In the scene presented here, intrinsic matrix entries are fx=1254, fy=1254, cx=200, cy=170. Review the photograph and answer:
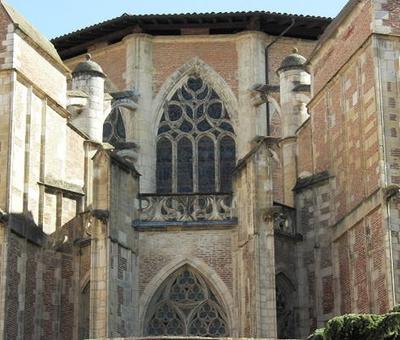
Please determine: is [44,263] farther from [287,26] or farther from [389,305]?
[287,26]

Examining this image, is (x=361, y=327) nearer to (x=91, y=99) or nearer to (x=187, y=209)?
(x=187, y=209)

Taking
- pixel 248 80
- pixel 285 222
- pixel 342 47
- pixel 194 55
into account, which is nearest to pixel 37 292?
pixel 285 222

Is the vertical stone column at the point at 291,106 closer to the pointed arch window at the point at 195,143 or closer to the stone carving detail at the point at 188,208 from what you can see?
the pointed arch window at the point at 195,143

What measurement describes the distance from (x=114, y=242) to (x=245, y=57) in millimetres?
11302

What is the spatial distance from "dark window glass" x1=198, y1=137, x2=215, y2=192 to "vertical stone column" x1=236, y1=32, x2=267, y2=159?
79 centimetres

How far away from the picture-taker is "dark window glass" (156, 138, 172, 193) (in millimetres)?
33625

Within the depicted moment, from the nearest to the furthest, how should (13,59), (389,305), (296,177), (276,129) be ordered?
(389,305) → (13,59) → (296,177) → (276,129)

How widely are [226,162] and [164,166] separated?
5.53 feet

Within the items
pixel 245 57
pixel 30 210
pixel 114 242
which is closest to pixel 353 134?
pixel 114 242

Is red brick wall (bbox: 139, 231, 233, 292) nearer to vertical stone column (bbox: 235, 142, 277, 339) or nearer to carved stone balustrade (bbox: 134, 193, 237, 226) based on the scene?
carved stone balustrade (bbox: 134, 193, 237, 226)

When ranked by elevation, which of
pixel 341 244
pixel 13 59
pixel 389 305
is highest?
pixel 13 59

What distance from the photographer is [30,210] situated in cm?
2623

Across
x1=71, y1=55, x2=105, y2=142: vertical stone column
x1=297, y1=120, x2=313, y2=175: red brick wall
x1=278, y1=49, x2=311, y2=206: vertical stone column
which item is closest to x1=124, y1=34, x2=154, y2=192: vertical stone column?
x1=71, y1=55, x2=105, y2=142: vertical stone column

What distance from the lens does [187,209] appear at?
26.5 metres
